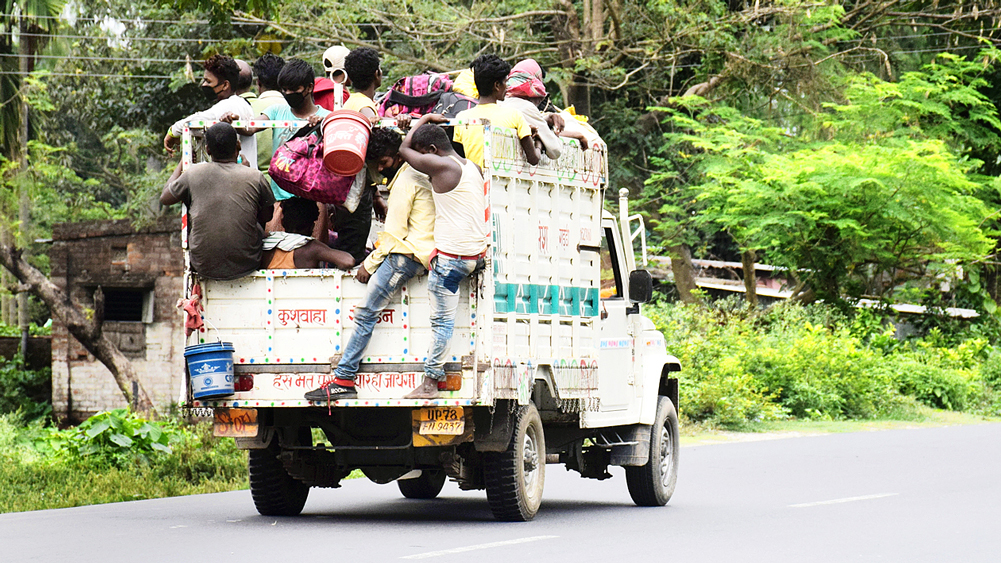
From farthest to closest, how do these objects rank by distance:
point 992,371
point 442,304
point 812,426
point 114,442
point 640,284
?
point 992,371
point 812,426
point 114,442
point 640,284
point 442,304

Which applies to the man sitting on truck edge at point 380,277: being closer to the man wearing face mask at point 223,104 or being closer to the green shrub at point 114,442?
the man wearing face mask at point 223,104

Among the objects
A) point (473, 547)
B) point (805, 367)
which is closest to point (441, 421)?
point (473, 547)

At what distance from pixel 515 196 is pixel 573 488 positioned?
4.54 metres

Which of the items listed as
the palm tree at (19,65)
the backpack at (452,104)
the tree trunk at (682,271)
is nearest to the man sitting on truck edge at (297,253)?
the backpack at (452,104)

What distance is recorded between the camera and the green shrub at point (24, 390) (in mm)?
26734

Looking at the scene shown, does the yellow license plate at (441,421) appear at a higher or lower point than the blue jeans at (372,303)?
lower

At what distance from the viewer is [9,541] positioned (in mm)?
8359

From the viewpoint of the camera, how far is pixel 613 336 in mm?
10312

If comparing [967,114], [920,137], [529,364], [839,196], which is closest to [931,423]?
[839,196]

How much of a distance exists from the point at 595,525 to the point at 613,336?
5.47ft

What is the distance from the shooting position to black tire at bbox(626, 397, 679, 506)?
10781 millimetres

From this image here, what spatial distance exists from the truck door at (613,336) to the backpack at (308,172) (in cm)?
241

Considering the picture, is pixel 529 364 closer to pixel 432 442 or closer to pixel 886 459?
pixel 432 442

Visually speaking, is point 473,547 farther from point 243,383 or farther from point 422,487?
point 422,487
